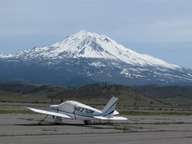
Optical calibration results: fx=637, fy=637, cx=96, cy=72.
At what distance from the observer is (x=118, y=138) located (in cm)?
4106

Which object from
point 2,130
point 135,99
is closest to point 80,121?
point 2,130

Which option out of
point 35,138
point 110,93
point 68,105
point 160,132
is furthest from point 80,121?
point 110,93

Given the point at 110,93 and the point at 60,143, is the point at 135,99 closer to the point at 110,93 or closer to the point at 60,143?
the point at 110,93

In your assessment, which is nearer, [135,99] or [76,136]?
[76,136]

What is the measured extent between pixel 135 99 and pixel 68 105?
117 meters

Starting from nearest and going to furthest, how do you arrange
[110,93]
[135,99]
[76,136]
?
[76,136] → [135,99] → [110,93]

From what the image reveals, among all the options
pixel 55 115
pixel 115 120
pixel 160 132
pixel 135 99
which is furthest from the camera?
pixel 135 99

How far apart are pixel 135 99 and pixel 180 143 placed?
136 meters

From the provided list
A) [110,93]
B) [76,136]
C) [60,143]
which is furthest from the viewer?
[110,93]

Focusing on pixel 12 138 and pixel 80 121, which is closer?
pixel 12 138

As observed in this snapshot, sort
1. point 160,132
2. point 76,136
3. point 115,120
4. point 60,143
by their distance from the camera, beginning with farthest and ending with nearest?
point 115,120, point 160,132, point 76,136, point 60,143

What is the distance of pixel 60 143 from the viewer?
3588 centimetres

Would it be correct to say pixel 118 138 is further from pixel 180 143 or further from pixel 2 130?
pixel 2 130

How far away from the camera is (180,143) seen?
38875 mm
